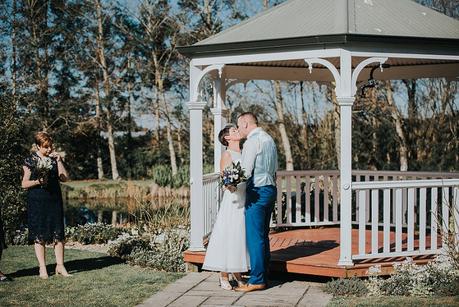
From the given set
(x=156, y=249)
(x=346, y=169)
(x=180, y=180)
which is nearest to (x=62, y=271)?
(x=156, y=249)

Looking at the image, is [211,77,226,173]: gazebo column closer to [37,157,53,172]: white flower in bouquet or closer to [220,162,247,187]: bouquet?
[37,157,53,172]: white flower in bouquet

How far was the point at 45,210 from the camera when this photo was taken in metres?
8.08

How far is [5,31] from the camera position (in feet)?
96.6

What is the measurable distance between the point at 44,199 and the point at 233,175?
2.56 m

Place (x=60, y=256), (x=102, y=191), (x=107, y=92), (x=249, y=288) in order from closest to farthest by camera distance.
Result: (x=249, y=288)
(x=60, y=256)
(x=102, y=191)
(x=107, y=92)

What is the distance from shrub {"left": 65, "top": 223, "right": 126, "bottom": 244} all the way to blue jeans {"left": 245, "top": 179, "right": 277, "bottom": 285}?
4.77 m

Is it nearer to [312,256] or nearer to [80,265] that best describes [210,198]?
[312,256]

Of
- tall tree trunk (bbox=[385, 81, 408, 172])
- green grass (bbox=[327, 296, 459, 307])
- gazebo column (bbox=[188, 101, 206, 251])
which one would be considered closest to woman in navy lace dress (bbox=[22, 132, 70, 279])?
gazebo column (bbox=[188, 101, 206, 251])

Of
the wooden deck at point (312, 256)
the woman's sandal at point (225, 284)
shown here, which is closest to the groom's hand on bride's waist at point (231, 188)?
the woman's sandal at point (225, 284)

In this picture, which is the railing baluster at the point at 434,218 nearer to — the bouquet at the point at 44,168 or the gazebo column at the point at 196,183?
the gazebo column at the point at 196,183

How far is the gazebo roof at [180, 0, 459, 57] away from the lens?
7719mm

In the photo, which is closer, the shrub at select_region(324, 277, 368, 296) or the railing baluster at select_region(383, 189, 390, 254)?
the shrub at select_region(324, 277, 368, 296)

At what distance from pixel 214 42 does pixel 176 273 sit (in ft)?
10.1

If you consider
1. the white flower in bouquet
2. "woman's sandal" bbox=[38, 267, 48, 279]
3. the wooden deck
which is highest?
the white flower in bouquet
